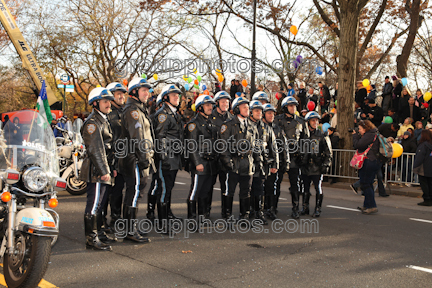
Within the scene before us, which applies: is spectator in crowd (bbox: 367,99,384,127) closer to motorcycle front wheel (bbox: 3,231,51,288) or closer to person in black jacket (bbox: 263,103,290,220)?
person in black jacket (bbox: 263,103,290,220)

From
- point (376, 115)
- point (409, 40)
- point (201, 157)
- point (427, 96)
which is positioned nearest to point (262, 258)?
point (201, 157)

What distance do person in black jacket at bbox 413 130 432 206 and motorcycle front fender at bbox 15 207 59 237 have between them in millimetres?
8949

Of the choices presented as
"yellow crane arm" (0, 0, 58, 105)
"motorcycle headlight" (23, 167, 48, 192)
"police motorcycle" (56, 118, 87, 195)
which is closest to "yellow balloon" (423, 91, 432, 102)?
"police motorcycle" (56, 118, 87, 195)

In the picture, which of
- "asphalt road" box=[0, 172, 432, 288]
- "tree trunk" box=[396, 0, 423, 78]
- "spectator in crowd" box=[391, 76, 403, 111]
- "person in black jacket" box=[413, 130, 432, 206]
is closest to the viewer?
"asphalt road" box=[0, 172, 432, 288]

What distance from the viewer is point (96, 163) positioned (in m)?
5.18

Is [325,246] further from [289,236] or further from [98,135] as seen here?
[98,135]

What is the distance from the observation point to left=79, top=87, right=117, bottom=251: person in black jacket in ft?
17.0

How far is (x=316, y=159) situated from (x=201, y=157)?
8.06 feet

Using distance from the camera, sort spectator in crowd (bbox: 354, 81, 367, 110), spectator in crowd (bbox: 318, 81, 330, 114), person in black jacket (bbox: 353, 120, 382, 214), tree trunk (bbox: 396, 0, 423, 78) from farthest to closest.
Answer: tree trunk (bbox: 396, 0, 423, 78) < spectator in crowd (bbox: 318, 81, 330, 114) < spectator in crowd (bbox: 354, 81, 367, 110) < person in black jacket (bbox: 353, 120, 382, 214)

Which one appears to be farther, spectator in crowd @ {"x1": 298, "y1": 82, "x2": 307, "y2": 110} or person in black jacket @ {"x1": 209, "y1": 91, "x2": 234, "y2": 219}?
spectator in crowd @ {"x1": 298, "y1": 82, "x2": 307, "y2": 110}

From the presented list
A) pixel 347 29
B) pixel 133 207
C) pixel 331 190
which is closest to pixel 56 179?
pixel 133 207

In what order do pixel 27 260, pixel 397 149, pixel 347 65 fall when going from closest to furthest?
pixel 27 260
pixel 397 149
pixel 347 65

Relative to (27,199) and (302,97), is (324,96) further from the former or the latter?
(27,199)

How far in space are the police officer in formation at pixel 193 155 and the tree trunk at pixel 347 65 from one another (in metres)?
6.12
